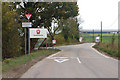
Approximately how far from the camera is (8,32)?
1709 centimetres

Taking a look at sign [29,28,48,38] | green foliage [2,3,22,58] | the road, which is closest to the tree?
sign [29,28,48,38]

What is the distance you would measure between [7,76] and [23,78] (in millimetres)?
845

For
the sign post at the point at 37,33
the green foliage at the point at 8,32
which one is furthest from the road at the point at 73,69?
the sign post at the point at 37,33

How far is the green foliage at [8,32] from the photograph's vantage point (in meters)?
15.7

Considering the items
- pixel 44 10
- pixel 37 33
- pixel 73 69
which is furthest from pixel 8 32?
pixel 44 10

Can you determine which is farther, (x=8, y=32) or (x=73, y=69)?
(x=8, y=32)

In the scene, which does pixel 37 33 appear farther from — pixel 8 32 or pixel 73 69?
pixel 73 69

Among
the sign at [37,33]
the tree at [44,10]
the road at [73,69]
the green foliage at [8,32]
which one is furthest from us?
the tree at [44,10]

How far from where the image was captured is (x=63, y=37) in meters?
70.4

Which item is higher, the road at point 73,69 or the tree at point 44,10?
the tree at point 44,10

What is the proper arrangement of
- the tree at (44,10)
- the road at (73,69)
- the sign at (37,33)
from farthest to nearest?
the tree at (44,10), the sign at (37,33), the road at (73,69)

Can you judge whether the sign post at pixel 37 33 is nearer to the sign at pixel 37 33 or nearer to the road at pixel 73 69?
the sign at pixel 37 33

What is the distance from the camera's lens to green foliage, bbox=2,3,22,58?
15.7m

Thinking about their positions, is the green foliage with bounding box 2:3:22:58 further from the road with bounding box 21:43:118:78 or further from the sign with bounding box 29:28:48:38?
the road with bounding box 21:43:118:78
